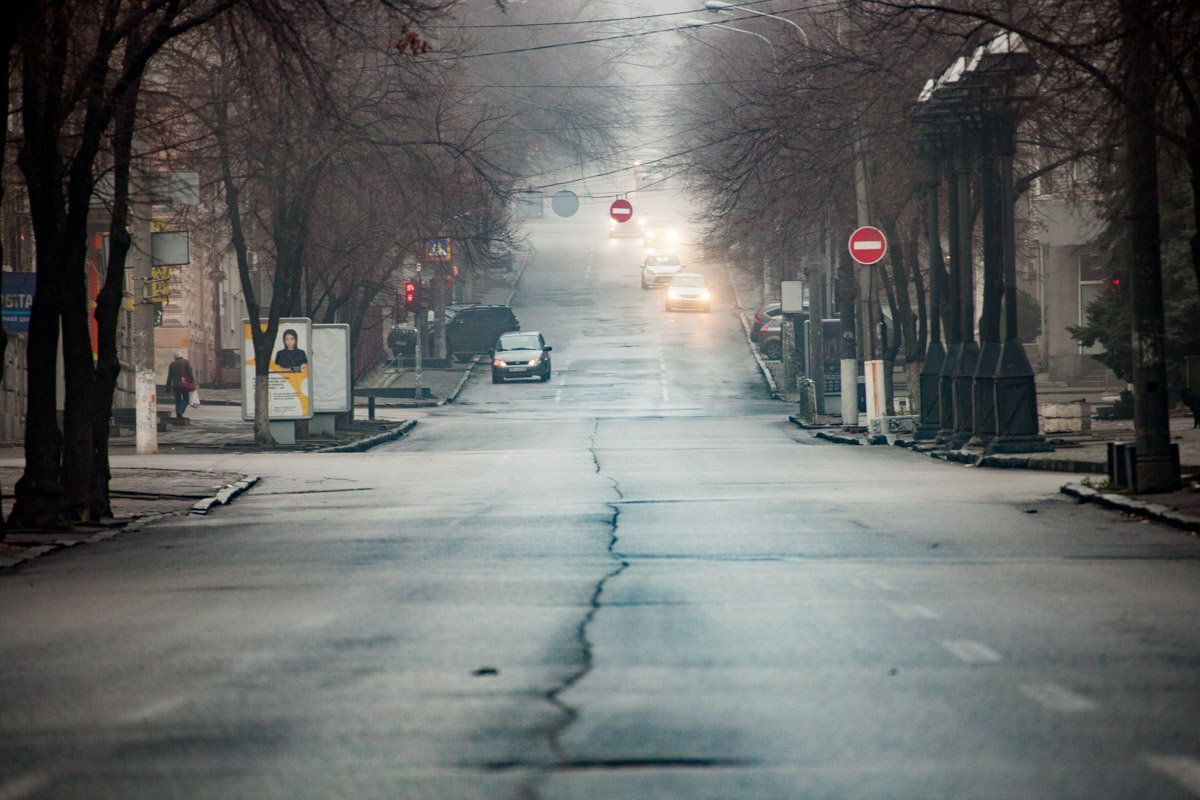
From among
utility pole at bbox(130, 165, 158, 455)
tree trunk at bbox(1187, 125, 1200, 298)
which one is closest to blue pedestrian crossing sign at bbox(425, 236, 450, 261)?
utility pole at bbox(130, 165, 158, 455)

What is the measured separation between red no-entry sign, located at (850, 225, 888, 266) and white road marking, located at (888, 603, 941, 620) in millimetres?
24167

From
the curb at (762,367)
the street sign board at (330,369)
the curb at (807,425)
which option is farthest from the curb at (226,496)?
the curb at (762,367)

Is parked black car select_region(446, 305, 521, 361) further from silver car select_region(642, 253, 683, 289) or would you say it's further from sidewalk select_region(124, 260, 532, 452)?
silver car select_region(642, 253, 683, 289)

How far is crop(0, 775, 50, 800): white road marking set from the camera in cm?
591

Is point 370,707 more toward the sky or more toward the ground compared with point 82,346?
more toward the ground

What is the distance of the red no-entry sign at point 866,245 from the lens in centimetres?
3431

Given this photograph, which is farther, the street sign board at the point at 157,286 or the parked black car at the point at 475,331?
the parked black car at the point at 475,331

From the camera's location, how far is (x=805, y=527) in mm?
16312

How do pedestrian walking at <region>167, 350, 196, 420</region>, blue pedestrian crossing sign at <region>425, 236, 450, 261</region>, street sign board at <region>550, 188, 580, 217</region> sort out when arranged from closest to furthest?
pedestrian walking at <region>167, 350, 196, 420</region> → blue pedestrian crossing sign at <region>425, 236, 450, 261</region> → street sign board at <region>550, 188, 580, 217</region>

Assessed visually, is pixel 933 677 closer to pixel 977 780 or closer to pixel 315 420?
pixel 977 780

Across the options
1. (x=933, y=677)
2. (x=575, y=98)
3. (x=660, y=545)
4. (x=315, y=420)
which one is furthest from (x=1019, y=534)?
(x=575, y=98)

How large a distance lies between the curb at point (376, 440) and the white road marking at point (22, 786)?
30723 mm

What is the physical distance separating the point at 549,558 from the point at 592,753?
7.51 metres

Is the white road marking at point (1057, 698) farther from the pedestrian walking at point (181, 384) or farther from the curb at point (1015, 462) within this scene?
the pedestrian walking at point (181, 384)
